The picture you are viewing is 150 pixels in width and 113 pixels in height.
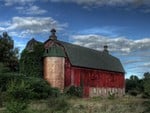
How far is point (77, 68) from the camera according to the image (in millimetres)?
77250

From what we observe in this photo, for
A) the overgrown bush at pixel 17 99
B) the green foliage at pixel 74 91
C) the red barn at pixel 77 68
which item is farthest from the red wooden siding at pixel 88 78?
the overgrown bush at pixel 17 99

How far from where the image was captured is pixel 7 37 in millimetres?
84250

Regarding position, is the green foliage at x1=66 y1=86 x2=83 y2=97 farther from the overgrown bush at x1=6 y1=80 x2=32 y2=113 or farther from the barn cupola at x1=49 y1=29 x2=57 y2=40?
the overgrown bush at x1=6 y1=80 x2=32 y2=113

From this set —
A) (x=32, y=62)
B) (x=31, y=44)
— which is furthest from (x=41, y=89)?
(x=31, y=44)

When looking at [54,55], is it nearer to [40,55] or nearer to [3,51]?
[40,55]

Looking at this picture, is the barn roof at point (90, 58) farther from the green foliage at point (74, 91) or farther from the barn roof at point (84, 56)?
the green foliage at point (74, 91)

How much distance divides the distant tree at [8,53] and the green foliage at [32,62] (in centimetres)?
696

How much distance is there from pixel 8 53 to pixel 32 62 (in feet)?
33.9

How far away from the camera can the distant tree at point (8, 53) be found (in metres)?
81.0

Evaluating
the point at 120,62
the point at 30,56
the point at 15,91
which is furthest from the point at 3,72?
the point at 120,62

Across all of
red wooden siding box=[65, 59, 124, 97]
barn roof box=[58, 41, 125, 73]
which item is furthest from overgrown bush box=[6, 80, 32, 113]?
barn roof box=[58, 41, 125, 73]

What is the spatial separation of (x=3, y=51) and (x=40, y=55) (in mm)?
9821

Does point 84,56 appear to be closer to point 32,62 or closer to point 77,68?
point 77,68

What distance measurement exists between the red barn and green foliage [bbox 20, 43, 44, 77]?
1.29 meters
